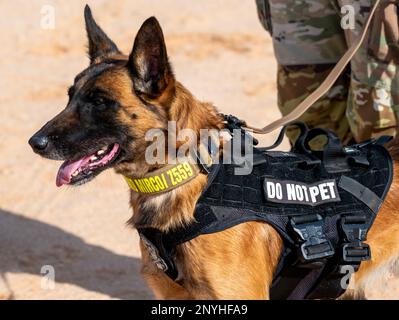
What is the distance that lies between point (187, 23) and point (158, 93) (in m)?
6.63

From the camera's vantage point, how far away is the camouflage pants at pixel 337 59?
441 cm

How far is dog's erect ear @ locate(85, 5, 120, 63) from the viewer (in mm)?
4145

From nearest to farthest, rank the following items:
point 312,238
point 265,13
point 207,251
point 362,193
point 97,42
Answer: point 207,251
point 312,238
point 362,193
point 97,42
point 265,13

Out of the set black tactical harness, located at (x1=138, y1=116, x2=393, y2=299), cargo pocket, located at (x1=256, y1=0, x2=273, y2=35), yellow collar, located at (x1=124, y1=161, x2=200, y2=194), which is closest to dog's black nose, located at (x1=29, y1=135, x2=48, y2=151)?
yellow collar, located at (x1=124, y1=161, x2=200, y2=194)

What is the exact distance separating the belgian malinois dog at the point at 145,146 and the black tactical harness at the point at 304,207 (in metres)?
0.06

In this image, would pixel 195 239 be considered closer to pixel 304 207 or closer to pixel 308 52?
pixel 304 207

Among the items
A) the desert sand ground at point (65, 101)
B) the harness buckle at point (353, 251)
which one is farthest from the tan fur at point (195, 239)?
the desert sand ground at point (65, 101)

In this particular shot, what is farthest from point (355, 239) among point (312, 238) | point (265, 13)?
point (265, 13)

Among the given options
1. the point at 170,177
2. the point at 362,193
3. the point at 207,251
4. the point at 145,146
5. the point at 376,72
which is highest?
the point at 376,72

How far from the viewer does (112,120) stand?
146 inches

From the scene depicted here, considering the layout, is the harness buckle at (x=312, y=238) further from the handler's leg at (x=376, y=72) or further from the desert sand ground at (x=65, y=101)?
the desert sand ground at (x=65, y=101)

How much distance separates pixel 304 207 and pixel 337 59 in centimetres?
137

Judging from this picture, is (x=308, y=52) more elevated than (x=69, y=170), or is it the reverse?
(x=308, y=52)
